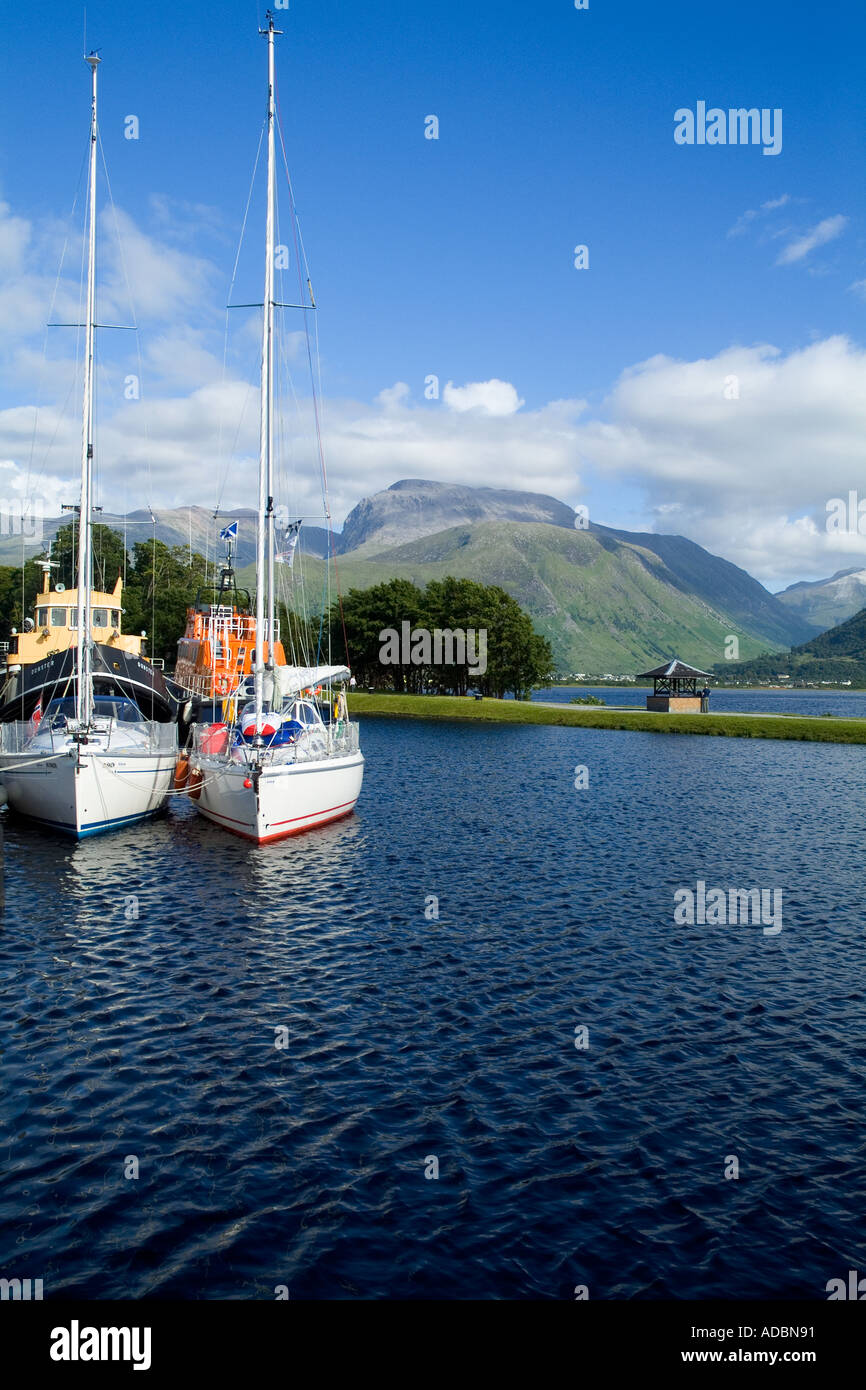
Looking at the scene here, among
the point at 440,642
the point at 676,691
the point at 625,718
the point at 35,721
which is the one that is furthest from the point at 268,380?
the point at 440,642

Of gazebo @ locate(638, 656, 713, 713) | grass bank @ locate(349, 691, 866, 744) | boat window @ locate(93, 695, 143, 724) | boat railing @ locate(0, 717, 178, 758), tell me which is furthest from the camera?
gazebo @ locate(638, 656, 713, 713)

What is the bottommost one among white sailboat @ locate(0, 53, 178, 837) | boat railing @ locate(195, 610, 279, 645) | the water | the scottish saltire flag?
the water

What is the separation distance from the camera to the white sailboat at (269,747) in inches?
1406

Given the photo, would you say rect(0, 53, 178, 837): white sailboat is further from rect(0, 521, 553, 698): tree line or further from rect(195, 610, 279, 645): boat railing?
rect(0, 521, 553, 698): tree line

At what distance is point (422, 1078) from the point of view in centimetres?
1658

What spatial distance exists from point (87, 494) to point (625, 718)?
76780 millimetres

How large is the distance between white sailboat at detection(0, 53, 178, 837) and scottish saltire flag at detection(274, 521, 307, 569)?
8077 mm

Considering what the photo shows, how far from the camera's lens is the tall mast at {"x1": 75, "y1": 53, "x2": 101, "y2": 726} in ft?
119

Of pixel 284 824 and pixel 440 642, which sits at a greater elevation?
pixel 440 642

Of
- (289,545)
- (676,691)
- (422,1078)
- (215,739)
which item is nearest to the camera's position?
(422,1078)

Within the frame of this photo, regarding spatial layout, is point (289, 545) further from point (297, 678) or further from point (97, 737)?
point (97, 737)

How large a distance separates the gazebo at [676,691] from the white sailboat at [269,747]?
247 ft

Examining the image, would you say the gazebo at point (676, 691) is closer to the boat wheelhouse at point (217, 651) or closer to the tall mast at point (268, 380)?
the boat wheelhouse at point (217, 651)

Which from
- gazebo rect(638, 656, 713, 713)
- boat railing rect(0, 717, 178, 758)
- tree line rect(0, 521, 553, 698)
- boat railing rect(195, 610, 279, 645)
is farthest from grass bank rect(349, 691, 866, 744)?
boat railing rect(0, 717, 178, 758)
